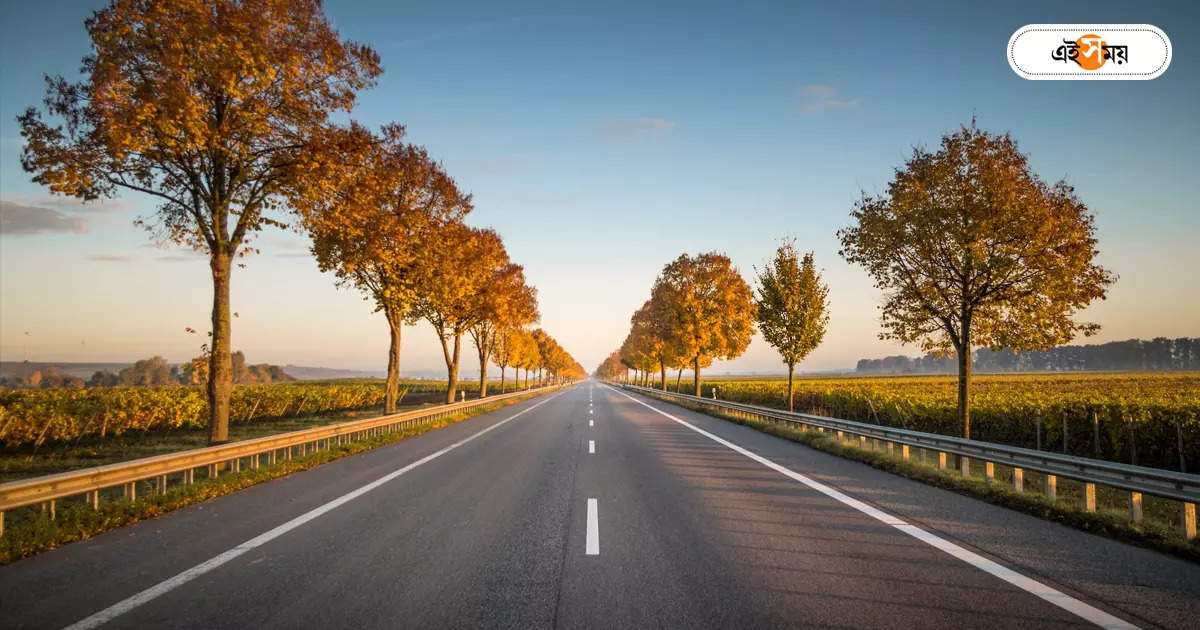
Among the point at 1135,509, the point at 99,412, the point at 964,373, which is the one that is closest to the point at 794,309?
the point at 964,373

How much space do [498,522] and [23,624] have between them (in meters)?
3.75

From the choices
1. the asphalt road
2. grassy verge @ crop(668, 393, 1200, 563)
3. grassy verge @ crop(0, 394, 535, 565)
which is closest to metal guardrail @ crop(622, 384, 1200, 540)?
grassy verge @ crop(668, 393, 1200, 563)

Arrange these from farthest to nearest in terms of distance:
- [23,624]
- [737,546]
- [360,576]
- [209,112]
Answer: [209,112]
[737,546]
[360,576]
[23,624]

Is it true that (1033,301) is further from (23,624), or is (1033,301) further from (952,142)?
(23,624)

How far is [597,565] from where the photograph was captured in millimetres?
4543

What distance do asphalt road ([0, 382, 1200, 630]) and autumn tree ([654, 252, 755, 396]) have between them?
2680 cm

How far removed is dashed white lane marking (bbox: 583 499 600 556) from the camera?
16.2 ft

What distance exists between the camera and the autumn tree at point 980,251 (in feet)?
39.7

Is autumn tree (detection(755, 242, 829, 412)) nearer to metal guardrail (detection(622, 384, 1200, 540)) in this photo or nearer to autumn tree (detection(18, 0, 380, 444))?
metal guardrail (detection(622, 384, 1200, 540))

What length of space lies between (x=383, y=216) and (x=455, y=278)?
7.00m

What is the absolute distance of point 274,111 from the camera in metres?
11.0

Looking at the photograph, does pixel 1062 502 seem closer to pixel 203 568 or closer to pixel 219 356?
pixel 203 568

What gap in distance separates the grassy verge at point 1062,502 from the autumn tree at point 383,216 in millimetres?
12649

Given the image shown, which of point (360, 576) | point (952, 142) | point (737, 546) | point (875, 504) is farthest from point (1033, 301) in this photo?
point (360, 576)
